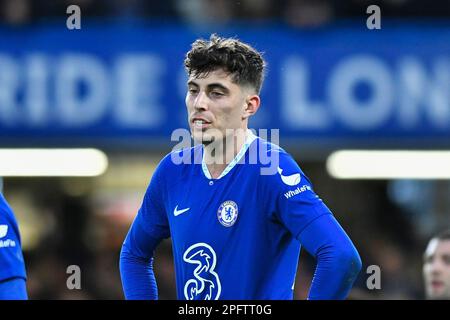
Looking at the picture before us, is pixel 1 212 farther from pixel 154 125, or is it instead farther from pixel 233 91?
pixel 154 125

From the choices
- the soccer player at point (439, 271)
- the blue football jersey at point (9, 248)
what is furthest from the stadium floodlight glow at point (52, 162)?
the blue football jersey at point (9, 248)

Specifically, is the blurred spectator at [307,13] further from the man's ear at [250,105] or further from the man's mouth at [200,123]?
the man's mouth at [200,123]

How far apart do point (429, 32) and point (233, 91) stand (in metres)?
7.49

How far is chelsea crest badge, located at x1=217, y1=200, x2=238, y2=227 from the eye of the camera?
5.05 m

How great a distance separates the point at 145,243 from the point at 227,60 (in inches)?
43.0

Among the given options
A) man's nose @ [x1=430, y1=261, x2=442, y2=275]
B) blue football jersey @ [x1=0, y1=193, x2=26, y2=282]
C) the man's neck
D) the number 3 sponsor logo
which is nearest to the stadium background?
man's nose @ [x1=430, y1=261, x2=442, y2=275]

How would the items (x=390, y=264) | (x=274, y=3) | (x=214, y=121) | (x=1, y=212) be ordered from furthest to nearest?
1. (x=274, y=3)
2. (x=390, y=264)
3. (x=214, y=121)
4. (x=1, y=212)

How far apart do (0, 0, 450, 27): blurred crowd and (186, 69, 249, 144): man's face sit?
273 inches

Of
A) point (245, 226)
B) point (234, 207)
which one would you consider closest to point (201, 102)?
point (234, 207)

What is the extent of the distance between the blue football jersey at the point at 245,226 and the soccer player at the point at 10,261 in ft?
2.76

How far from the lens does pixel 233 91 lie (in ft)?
17.2

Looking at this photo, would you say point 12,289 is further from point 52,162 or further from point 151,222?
point 52,162

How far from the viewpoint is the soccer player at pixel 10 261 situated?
15.3 ft
